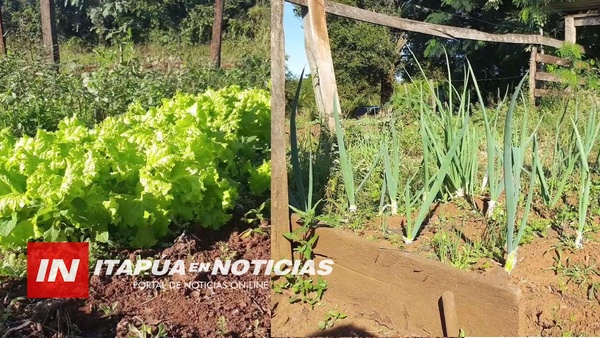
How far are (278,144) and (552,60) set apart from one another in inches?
336

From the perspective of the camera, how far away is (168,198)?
262cm

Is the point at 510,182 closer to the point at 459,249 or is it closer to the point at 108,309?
the point at 459,249

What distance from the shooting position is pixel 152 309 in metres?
2.22

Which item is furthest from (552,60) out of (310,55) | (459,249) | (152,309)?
(152,309)

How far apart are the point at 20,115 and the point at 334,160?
2.88 meters

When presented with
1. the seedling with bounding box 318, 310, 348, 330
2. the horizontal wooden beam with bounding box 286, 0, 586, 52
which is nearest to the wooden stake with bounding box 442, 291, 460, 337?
the seedling with bounding box 318, 310, 348, 330

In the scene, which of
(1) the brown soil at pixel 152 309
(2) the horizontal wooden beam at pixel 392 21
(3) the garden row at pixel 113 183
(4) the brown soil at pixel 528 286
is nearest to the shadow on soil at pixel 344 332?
(4) the brown soil at pixel 528 286

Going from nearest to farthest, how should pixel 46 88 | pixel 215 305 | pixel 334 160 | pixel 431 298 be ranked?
pixel 431 298
pixel 215 305
pixel 334 160
pixel 46 88

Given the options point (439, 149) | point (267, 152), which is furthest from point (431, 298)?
point (267, 152)

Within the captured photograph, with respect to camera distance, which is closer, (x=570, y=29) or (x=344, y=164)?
(x=344, y=164)

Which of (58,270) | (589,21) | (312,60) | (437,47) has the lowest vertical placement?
(58,270)

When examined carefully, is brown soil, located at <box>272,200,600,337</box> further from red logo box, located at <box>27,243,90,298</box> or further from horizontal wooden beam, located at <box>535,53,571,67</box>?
horizontal wooden beam, located at <box>535,53,571,67</box>

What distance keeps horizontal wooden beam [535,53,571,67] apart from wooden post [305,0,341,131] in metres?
6.52

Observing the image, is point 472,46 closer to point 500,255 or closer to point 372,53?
point 372,53
